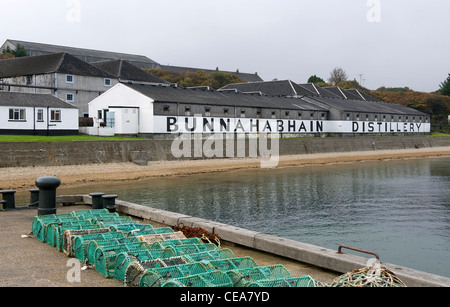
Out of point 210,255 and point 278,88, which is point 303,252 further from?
point 278,88

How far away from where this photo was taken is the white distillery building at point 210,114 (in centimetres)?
5047

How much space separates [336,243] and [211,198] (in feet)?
40.4

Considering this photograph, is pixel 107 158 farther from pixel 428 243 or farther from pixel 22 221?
pixel 428 243

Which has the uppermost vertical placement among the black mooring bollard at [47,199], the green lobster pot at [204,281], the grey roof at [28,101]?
the grey roof at [28,101]

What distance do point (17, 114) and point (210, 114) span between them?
22141mm

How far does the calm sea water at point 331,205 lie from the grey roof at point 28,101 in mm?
15929

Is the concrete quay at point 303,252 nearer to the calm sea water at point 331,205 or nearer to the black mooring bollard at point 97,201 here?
the black mooring bollard at point 97,201

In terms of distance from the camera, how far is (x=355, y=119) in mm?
78312

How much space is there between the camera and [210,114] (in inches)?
2244

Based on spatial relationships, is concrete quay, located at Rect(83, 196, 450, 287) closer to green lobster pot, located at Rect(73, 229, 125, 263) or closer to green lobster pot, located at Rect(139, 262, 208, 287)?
green lobster pot, located at Rect(73, 229, 125, 263)

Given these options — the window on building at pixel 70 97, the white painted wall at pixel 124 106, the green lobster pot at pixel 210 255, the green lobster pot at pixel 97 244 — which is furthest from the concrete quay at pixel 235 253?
the window on building at pixel 70 97

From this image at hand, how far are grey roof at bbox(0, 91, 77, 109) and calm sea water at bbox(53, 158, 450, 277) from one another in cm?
1593

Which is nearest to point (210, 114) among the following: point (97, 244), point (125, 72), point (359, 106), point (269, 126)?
point (269, 126)

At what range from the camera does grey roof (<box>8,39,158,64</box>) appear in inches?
4300
